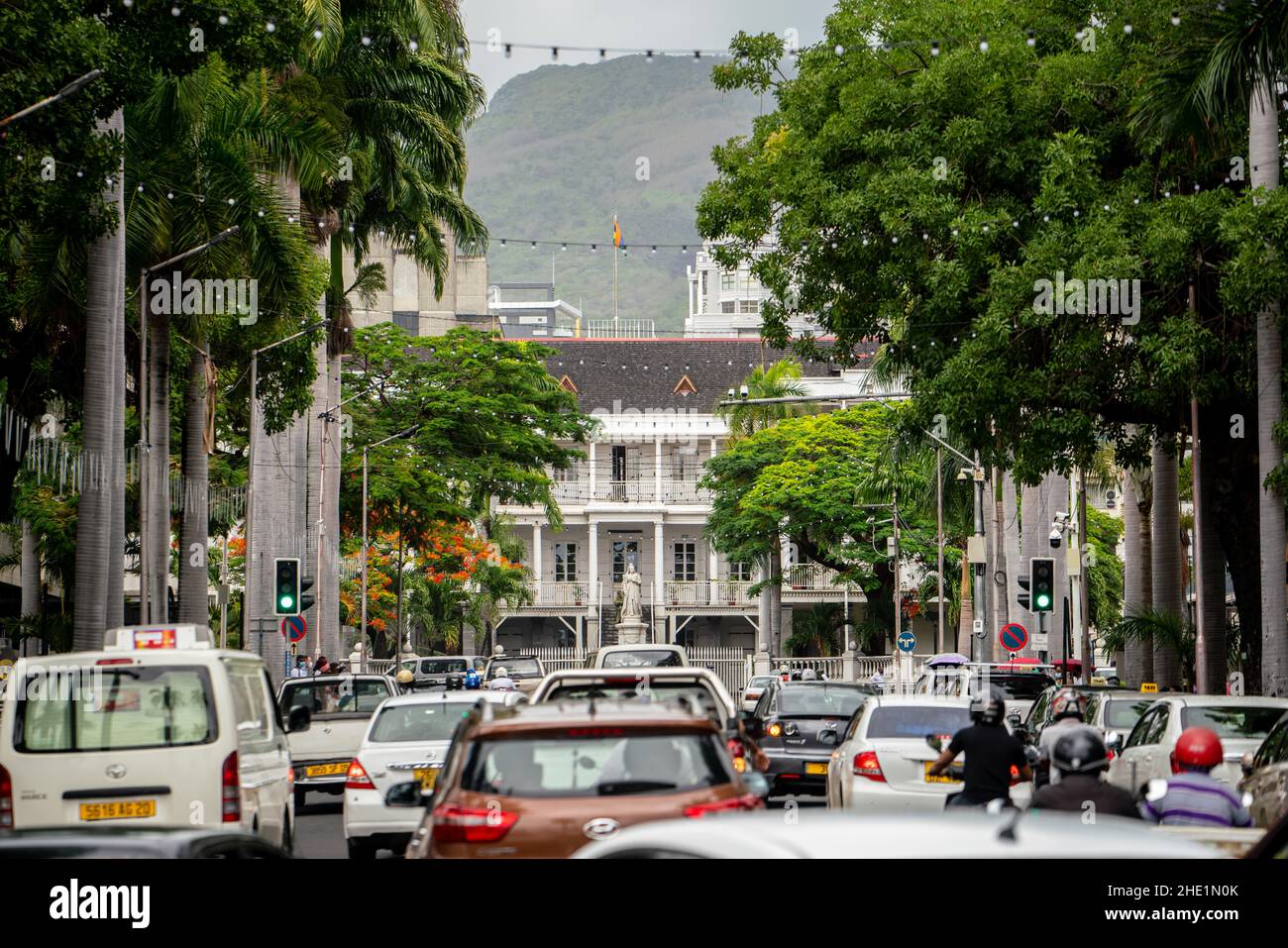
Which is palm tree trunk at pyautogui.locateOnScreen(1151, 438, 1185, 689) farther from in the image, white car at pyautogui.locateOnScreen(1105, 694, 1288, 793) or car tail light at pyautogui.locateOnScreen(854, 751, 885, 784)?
car tail light at pyautogui.locateOnScreen(854, 751, 885, 784)

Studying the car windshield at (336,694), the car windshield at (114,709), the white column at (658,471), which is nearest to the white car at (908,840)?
the car windshield at (114,709)

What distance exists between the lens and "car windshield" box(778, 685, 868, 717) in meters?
23.9

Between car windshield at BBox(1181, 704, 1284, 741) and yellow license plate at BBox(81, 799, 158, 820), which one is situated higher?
car windshield at BBox(1181, 704, 1284, 741)

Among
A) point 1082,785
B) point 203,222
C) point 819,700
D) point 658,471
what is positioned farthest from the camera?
point 658,471

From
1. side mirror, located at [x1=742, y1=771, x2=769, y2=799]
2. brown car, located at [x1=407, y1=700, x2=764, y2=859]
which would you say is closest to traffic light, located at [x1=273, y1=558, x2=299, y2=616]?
side mirror, located at [x1=742, y1=771, x2=769, y2=799]

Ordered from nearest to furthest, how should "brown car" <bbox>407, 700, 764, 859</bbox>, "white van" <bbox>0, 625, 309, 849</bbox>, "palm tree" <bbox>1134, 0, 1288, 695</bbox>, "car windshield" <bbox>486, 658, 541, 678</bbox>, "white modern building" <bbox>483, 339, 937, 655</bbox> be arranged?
1. "brown car" <bbox>407, 700, 764, 859</bbox>
2. "white van" <bbox>0, 625, 309, 849</bbox>
3. "palm tree" <bbox>1134, 0, 1288, 695</bbox>
4. "car windshield" <bbox>486, 658, 541, 678</bbox>
5. "white modern building" <bbox>483, 339, 937, 655</bbox>

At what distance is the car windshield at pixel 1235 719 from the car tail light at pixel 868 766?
2.65m

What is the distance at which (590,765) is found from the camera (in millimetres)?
8828

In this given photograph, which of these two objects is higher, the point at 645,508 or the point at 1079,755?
the point at 645,508

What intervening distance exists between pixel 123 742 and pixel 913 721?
24.8 ft

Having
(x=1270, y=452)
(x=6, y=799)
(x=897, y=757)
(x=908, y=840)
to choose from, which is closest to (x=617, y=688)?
(x=897, y=757)

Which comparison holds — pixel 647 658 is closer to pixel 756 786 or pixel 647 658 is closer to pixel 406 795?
pixel 406 795

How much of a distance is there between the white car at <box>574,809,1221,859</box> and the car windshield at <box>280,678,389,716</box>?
20376 mm
